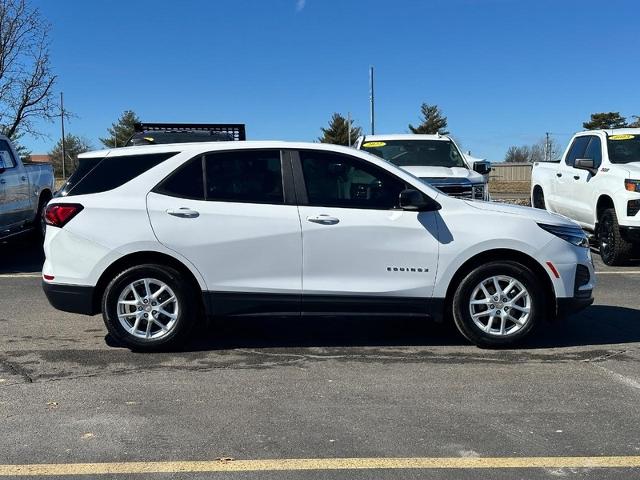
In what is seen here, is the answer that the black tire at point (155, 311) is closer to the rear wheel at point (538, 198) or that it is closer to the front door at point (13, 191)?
the front door at point (13, 191)

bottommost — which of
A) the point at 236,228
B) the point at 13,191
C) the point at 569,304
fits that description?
the point at 569,304

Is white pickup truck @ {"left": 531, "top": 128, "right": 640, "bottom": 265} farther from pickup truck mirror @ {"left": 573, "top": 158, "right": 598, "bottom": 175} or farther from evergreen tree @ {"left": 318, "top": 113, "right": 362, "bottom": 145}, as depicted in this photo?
evergreen tree @ {"left": 318, "top": 113, "right": 362, "bottom": 145}

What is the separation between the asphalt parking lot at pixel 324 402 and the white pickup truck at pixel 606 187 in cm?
329

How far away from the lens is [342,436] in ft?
13.0

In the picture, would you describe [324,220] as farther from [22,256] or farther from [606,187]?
[22,256]

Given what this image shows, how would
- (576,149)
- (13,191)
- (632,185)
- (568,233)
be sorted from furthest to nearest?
(576,149) → (13,191) → (632,185) → (568,233)

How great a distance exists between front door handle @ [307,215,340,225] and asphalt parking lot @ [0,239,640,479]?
1.14 meters

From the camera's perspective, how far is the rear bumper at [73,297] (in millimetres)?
5520

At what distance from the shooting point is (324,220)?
5473 mm

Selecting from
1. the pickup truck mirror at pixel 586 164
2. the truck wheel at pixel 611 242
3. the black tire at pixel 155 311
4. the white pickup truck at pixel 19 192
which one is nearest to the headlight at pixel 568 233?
the black tire at pixel 155 311

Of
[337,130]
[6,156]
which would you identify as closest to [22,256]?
[6,156]

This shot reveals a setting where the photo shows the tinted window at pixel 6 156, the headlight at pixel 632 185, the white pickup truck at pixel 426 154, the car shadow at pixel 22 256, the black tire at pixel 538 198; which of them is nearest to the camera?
the headlight at pixel 632 185

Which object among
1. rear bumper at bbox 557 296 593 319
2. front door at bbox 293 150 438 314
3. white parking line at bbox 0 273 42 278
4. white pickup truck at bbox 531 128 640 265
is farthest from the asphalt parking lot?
white pickup truck at bbox 531 128 640 265

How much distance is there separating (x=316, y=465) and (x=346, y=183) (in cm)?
272
